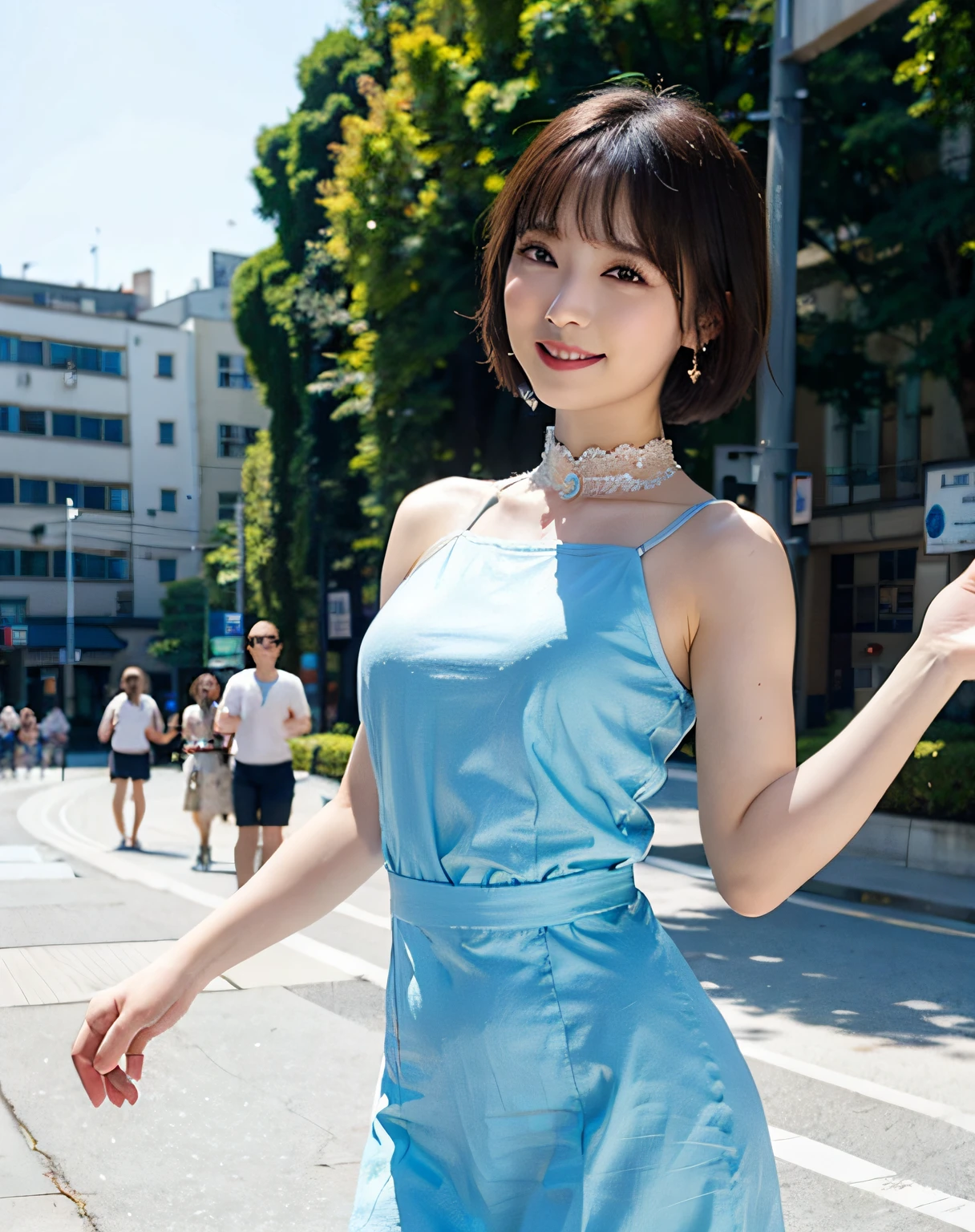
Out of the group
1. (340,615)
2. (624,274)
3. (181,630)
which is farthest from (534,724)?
(340,615)

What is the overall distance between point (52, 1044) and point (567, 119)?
5096 mm

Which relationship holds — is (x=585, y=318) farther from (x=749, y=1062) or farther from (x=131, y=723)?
(x=131, y=723)

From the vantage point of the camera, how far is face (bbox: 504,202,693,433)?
1398 mm

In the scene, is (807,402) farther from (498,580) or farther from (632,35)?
(498,580)

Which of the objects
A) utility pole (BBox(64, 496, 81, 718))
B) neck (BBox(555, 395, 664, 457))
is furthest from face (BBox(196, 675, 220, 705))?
neck (BBox(555, 395, 664, 457))

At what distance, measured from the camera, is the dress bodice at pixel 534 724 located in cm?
126

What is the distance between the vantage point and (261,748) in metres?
8.91

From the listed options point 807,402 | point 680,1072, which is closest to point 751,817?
point 680,1072

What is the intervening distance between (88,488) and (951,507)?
43.5ft

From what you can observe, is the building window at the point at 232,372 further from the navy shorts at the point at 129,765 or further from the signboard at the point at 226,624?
the navy shorts at the point at 129,765

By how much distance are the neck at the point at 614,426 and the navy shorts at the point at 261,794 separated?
7.60 m

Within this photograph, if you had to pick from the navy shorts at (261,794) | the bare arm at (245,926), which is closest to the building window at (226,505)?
the navy shorts at (261,794)

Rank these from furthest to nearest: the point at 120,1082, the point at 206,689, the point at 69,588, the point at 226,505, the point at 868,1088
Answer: the point at 226,505 → the point at 69,588 → the point at 206,689 → the point at 868,1088 → the point at 120,1082

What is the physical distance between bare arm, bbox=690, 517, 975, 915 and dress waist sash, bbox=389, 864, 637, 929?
3.9 inches
